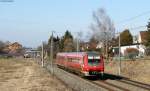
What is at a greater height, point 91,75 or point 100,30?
point 100,30

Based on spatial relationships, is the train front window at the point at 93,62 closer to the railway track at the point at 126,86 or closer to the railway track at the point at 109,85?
the railway track at the point at 109,85

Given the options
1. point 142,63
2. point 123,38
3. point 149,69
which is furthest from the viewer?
point 123,38

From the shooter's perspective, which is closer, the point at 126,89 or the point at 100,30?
the point at 126,89

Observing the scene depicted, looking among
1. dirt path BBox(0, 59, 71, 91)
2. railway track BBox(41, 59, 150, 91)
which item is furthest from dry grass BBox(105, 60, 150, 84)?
dirt path BBox(0, 59, 71, 91)

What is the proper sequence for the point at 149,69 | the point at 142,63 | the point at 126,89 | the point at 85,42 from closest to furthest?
the point at 126,89
the point at 149,69
the point at 142,63
the point at 85,42

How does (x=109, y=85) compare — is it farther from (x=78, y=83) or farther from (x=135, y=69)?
(x=135, y=69)

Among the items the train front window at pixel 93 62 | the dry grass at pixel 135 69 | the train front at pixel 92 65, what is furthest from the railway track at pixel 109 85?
the dry grass at pixel 135 69

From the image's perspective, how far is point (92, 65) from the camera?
47.3m

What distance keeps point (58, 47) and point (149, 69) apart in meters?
99.2

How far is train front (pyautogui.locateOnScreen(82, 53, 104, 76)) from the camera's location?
4715 centimetres

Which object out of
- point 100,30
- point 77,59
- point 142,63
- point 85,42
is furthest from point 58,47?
point 77,59

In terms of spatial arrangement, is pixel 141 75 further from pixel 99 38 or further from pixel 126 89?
pixel 99 38

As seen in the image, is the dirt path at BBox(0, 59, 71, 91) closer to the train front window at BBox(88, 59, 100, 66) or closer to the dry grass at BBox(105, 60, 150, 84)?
the train front window at BBox(88, 59, 100, 66)

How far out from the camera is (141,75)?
52500 mm
